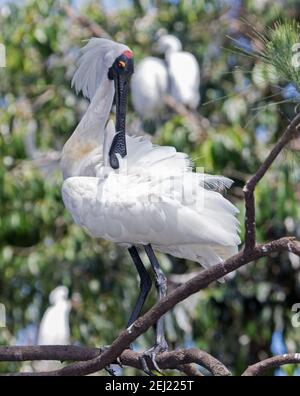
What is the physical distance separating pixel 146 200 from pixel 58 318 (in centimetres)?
248

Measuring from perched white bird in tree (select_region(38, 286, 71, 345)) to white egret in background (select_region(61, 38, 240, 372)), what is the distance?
6.93ft

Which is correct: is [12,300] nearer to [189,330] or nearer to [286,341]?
[189,330]

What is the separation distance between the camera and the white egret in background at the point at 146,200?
3.60 m

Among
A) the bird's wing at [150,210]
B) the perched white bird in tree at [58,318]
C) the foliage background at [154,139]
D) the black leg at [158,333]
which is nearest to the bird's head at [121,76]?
the bird's wing at [150,210]

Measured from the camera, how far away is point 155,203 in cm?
371

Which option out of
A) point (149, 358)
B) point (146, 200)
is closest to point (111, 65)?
point (146, 200)

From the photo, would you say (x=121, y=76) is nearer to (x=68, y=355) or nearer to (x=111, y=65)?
(x=111, y=65)

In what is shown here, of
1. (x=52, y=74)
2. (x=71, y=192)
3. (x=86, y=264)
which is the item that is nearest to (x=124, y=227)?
(x=71, y=192)

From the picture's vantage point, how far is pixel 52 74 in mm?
6848

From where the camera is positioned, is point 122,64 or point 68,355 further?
point 122,64

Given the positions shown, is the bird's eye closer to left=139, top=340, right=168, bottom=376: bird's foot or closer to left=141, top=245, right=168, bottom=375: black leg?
left=141, top=245, right=168, bottom=375: black leg

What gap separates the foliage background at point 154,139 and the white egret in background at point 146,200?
1.68 meters

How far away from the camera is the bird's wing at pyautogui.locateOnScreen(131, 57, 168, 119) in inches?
263

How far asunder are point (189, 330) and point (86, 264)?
632 millimetres
